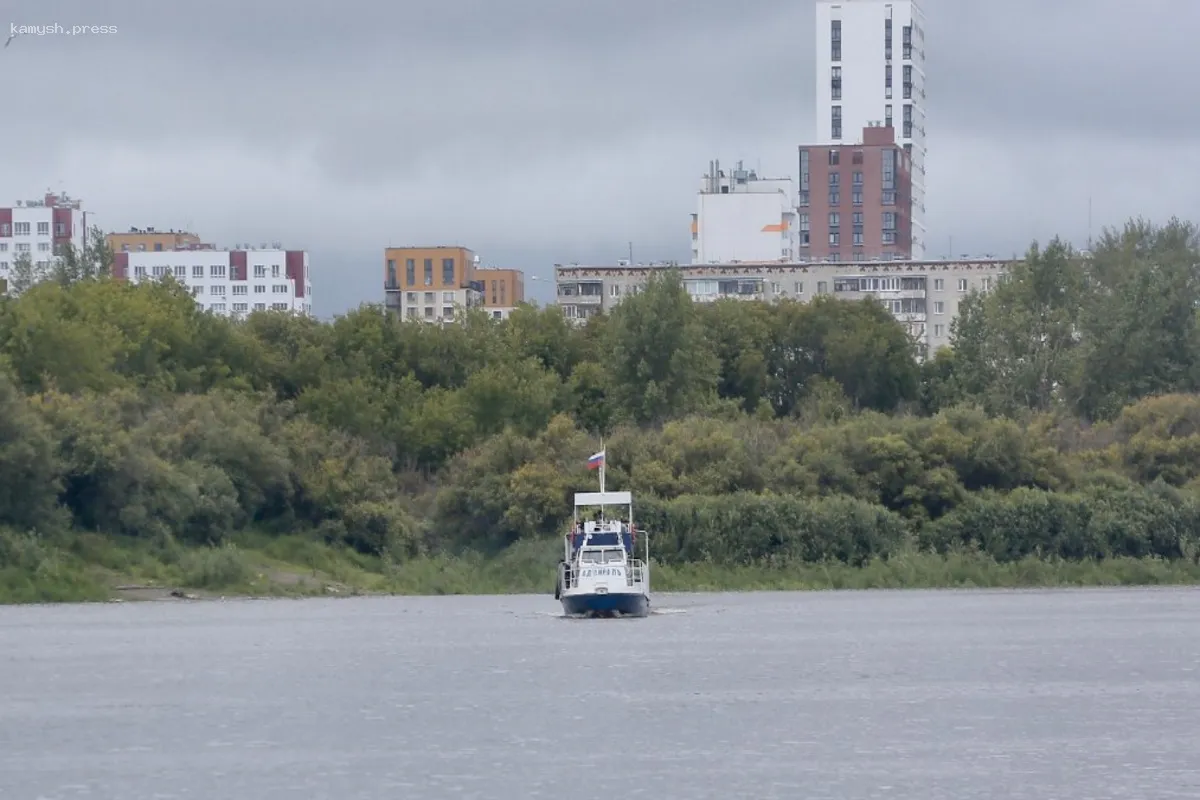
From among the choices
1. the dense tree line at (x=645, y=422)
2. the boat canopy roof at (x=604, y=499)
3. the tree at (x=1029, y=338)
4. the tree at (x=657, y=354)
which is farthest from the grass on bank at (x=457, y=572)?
the tree at (x=1029, y=338)

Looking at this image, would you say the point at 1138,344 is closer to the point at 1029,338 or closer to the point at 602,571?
the point at 1029,338

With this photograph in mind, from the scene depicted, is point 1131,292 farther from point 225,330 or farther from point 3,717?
point 3,717

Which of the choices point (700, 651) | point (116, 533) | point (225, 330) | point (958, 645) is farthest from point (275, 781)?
point (225, 330)

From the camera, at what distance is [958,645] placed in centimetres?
7094

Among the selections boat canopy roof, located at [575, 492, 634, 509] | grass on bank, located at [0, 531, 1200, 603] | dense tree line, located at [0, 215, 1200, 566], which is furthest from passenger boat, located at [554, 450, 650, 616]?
dense tree line, located at [0, 215, 1200, 566]

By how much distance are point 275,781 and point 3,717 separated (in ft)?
44.1

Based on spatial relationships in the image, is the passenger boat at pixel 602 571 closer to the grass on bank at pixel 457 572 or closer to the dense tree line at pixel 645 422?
the grass on bank at pixel 457 572

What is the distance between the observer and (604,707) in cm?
5231

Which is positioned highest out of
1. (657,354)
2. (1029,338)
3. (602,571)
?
(1029,338)

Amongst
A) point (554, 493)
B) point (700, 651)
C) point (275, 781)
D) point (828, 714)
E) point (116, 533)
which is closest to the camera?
point (275, 781)

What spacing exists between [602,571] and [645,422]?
44922mm

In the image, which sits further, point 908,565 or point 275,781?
point 908,565

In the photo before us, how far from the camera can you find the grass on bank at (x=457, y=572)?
313ft

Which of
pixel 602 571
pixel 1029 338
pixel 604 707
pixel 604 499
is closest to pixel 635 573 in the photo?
pixel 602 571
